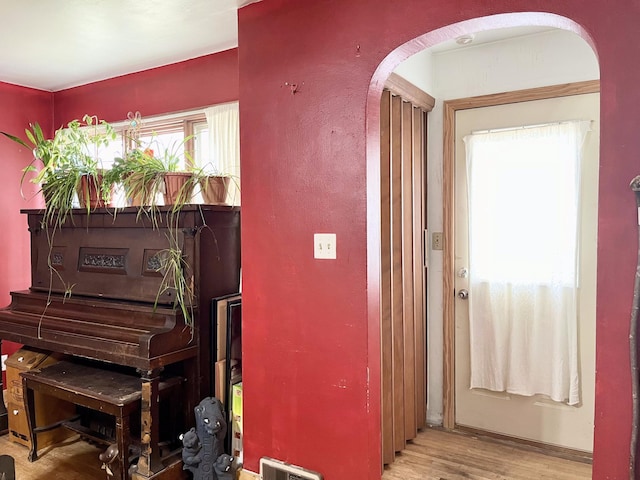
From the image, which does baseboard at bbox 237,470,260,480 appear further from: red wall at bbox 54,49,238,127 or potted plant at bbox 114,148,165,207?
red wall at bbox 54,49,238,127

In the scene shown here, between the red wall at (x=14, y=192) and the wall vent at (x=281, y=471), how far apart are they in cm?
268

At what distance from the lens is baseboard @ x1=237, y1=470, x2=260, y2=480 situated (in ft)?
7.67

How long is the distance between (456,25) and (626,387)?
1.39 meters

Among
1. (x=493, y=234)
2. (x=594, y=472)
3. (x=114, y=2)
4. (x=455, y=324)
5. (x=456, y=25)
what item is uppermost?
(x=114, y=2)

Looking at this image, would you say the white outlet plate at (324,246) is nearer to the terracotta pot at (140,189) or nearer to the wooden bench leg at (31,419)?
Answer: the terracotta pot at (140,189)

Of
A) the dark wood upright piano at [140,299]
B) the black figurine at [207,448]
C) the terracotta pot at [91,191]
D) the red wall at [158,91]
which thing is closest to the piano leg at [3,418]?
the dark wood upright piano at [140,299]

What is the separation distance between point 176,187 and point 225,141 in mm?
690

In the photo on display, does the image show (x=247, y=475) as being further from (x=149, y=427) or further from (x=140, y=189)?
(x=140, y=189)

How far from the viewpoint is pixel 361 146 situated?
6.63 feet

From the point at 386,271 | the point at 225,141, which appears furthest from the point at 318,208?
the point at 225,141

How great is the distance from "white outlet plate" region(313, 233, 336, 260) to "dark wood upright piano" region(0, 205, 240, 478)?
673 millimetres

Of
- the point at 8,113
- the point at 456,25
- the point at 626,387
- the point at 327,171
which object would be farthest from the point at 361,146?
the point at 8,113

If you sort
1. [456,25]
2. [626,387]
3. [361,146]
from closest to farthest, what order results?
[626,387] < [456,25] < [361,146]

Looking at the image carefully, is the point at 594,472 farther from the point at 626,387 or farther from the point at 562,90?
the point at 562,90
